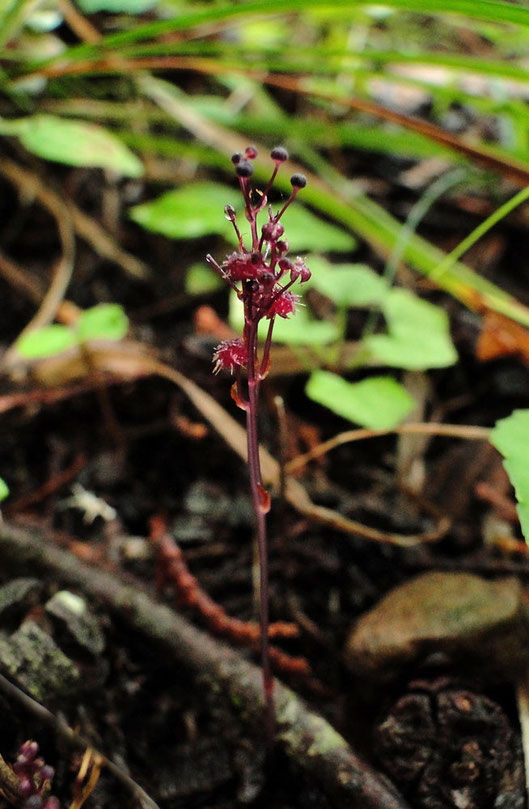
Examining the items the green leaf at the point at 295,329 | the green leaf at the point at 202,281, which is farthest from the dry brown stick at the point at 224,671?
the green leaf at the point at 202,281

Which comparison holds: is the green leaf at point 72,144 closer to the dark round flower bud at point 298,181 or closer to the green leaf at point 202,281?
the green leaf at point 202,281

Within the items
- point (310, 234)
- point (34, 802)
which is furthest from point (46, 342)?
point (34, 802)

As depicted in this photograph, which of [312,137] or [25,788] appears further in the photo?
[312,137]

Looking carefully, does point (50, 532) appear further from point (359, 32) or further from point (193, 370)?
point (359, 32)

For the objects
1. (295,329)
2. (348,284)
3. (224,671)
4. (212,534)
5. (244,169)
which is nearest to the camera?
(244,169)

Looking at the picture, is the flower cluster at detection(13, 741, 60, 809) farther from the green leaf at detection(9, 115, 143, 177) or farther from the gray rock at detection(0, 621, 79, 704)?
the green leaf at detection(9, 115, 143, 177)

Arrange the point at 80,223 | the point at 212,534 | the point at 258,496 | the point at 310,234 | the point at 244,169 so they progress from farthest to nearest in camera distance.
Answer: the point at 80,223 → the point at 310,234 → the point at 212,534 → the point at 258,496 → the point at 244,169

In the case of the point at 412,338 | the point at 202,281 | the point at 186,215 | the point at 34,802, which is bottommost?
the point at 34,802

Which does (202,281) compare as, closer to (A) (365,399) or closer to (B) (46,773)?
(A) (365,399)
